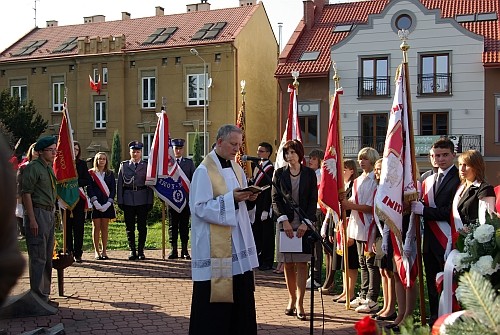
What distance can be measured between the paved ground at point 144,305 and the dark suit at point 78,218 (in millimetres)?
669

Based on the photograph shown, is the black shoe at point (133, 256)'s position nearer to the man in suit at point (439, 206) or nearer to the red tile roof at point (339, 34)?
the man in suit at point (439, 206)

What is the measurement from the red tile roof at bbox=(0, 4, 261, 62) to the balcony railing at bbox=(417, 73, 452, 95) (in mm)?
10785

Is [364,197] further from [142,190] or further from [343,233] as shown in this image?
[142,190]

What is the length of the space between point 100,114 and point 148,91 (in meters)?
3.60

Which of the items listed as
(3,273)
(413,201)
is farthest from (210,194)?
(3,273)

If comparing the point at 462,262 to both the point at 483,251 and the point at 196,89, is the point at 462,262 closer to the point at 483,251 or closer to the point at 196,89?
the point at 483,251

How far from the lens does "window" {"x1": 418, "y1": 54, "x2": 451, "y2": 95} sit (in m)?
31.3

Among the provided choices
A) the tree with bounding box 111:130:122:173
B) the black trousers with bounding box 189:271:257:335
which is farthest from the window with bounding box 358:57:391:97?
the black trousers with bounding box 189:271:257:335

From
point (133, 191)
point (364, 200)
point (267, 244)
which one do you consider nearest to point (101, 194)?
point (133, 191)

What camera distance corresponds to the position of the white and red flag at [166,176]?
11.8 meters

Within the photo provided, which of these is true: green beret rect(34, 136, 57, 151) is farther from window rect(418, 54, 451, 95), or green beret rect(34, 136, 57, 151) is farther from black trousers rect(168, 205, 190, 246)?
window rect(418, 54, 451, 95)

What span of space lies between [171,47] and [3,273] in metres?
36.7

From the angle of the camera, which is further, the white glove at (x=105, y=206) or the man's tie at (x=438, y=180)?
the white glove at (x=105, y=206)

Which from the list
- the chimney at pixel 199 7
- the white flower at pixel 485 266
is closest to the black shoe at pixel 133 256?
the white flower at pixel 485 266
